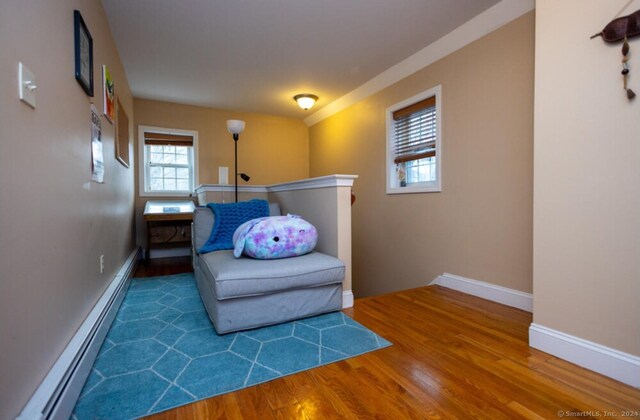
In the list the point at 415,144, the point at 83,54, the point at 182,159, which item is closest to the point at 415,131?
the point at 415,144

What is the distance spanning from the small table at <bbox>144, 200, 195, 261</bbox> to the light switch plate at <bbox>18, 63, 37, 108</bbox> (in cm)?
315

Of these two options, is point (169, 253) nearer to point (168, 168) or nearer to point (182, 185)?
point (182, 185)

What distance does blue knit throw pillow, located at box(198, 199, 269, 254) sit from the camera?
254 cm

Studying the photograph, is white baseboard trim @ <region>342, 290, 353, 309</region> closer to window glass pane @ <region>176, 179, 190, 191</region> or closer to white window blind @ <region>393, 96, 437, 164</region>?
white window blind @ <region>393, 96, 437, 164</region>

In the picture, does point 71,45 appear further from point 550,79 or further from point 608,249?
point 608,249

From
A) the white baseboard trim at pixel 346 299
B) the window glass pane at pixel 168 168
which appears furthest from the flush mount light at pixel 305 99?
the white baseboard trim at pixel 346 299

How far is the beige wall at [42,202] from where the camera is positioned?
2.92 feet

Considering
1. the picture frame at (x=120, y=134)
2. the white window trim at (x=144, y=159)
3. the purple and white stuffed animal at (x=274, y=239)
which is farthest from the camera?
the white window trim at (x=144, y=159)

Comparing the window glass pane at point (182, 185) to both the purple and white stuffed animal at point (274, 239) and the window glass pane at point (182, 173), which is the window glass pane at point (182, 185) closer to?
the window glass pane at point (182, 173)

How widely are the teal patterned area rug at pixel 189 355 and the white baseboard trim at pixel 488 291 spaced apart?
1.20 metres

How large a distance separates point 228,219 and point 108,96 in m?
1.34

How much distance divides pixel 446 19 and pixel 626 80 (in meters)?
1.68

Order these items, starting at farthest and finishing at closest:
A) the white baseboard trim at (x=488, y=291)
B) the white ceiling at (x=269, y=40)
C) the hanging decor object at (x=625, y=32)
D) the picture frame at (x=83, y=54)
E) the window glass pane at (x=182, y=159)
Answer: the window glass pane at (x=182, y=159), the white ceiling at (x=269, y=40), the white baseboard trim at (x=488, y=291), the picture frame at (x=83, y=54), the hanging decor object at (x=625, y=32)

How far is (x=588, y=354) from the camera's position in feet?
4.74
